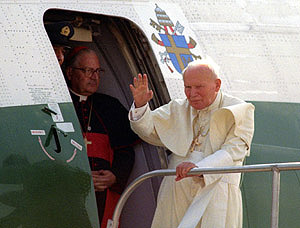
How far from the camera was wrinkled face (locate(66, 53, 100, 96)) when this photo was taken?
23.0 feet

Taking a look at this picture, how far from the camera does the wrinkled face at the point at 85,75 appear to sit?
702cm

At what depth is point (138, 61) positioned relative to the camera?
6996mm

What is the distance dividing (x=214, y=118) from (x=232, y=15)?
5.99ft

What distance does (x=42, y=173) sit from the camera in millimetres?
5617

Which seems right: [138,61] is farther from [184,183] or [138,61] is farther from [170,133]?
[184,183]

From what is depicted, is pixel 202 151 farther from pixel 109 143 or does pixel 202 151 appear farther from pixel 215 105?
pixel 109 143

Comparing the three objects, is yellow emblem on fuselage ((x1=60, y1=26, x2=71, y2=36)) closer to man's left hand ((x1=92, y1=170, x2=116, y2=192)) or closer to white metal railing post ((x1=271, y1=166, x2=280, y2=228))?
man's left hand ((x1=92, y1=170, x2=116, y2=192))

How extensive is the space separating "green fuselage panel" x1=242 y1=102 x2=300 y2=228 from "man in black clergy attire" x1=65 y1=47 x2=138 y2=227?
3.65ft

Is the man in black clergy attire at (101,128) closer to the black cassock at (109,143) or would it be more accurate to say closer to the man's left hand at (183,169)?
the black cassock at (109,143)

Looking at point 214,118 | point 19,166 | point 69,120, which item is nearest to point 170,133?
point 214,118

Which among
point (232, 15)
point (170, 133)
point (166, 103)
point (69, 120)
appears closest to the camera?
point (69, 120)

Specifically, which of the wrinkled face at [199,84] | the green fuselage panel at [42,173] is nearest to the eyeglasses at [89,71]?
the green fuselage panel at [42,173]

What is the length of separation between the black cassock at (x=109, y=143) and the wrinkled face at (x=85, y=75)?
0.14m

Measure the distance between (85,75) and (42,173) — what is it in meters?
1.62
